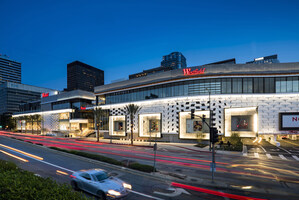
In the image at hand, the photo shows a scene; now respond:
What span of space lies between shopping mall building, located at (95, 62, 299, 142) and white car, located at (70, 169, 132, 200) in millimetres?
24835

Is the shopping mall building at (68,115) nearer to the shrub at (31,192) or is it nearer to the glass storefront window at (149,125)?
the glass storefront window at (149,125)

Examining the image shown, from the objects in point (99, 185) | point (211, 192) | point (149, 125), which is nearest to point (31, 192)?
point (99, 185)

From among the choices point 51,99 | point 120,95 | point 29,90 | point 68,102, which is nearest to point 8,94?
point 29,90

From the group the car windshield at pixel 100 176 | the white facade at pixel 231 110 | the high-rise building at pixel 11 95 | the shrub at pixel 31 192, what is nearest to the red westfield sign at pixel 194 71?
the white facade at pixel 231 110

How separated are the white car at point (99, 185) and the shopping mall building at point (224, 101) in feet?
81.5

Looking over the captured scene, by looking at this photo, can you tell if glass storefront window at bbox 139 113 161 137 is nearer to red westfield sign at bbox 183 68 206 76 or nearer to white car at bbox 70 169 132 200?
red westfield sign at bbox 183 68 206 76

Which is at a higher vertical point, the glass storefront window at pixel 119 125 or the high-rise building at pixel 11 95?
the high-rise building at pixel 11 95

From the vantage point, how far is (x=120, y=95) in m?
55.0

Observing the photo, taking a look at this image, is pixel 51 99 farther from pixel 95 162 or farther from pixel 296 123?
pixel 296 123

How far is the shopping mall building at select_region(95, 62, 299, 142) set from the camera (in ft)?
119

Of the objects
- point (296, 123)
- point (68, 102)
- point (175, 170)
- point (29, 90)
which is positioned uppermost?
point (29, 90)

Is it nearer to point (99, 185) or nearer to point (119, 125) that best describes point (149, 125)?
point (119, 125)

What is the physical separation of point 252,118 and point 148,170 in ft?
107

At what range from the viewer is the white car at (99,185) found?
33.6 feet
